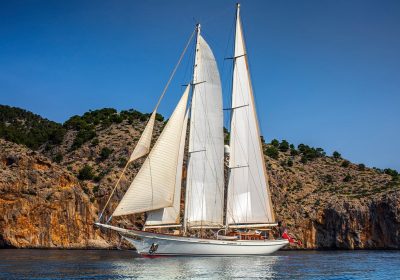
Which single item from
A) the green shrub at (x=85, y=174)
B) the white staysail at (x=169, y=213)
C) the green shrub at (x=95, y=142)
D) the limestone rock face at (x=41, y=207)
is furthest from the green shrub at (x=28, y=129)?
the white staysail at (x=169, y=213)

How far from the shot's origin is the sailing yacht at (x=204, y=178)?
154 feet

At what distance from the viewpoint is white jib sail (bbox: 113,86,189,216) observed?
150ft

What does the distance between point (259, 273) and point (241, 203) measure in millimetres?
18053

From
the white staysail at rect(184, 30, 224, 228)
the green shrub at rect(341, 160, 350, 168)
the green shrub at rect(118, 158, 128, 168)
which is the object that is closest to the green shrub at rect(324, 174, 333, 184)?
the green shrub at rect(341, 160, 350, 168)

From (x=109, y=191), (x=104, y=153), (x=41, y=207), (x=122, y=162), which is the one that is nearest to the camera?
(x=41, y=207)

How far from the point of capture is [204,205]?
172 feet

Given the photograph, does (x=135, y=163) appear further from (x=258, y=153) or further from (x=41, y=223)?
(x=258, y=153)

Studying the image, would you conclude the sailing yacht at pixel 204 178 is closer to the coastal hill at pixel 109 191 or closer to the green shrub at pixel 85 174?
the coastal hill at pixel 109 191

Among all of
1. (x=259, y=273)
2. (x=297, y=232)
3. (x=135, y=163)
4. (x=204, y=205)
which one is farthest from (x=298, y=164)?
(x=259, y=273)

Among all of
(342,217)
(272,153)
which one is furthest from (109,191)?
(272,153)

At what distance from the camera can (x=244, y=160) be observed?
5656cm

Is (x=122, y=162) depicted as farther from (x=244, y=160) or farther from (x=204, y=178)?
(x=204, y=178)

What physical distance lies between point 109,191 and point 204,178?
28.4m

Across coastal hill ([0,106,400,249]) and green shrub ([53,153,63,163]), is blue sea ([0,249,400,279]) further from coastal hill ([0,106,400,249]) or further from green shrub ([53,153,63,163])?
green shrub ([53,153,63,163])
